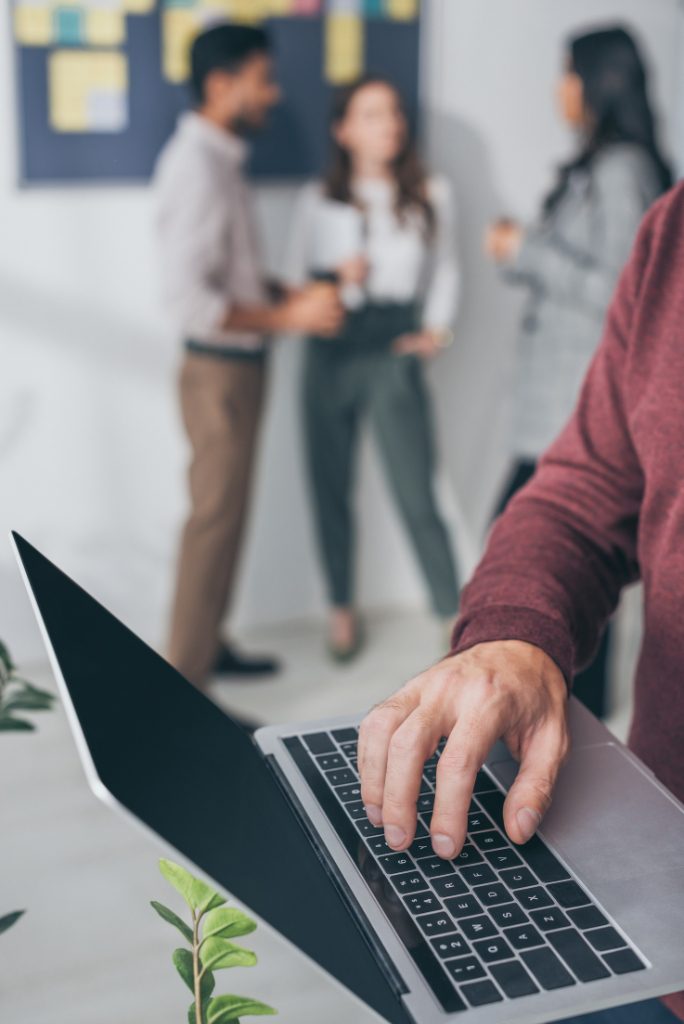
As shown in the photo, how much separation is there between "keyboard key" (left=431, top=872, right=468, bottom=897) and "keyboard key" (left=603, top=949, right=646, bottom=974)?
0.09 m

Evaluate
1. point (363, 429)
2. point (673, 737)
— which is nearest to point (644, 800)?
point (673, 737)

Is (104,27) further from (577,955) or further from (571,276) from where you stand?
(577,955)

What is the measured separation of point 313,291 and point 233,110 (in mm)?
448

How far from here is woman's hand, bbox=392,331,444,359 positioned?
10.2 ft

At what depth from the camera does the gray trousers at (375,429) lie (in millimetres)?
3068

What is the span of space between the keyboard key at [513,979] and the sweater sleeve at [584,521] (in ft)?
0.95

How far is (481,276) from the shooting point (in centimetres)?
331

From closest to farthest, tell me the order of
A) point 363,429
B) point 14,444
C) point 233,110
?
point 233,110 → point 14,444 → point 363,429

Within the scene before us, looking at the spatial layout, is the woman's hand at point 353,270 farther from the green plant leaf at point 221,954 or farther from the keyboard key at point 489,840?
the green plant leaf at point 221,954

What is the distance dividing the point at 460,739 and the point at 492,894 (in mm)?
94

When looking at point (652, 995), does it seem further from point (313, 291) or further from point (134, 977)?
point (313, 291)

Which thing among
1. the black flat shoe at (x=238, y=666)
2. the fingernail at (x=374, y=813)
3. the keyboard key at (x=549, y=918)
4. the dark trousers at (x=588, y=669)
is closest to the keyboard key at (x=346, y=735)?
the fingernail at (x=374, y=813)

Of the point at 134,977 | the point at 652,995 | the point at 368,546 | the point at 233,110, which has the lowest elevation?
the point at 368,546

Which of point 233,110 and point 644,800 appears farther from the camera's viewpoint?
point 233,110
